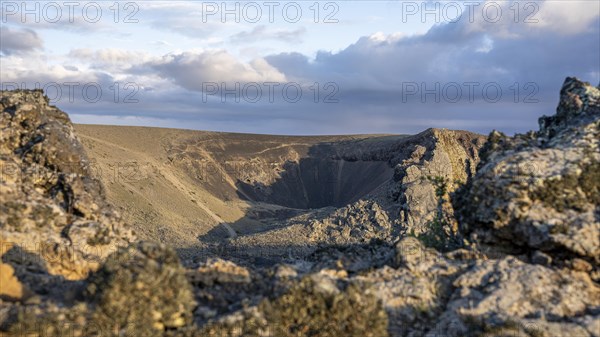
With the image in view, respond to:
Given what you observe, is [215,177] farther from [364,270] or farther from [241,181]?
[364,270]

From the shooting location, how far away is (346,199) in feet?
286

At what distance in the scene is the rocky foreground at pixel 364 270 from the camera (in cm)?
1254

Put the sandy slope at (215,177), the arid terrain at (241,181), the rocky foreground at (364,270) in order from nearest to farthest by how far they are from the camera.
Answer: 1. the rocky foreground at (364,270)
2. the arid terrain at (241,181)
3. the sandy slope at (215,177)

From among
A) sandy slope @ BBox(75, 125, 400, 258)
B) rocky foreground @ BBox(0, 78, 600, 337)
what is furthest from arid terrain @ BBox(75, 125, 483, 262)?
rocky foreground @ BBox(0, 78, 600, 337)

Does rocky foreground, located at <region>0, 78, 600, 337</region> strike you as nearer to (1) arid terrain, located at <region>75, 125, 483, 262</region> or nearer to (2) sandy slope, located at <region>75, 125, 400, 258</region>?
(1) arid terrain, located at <region>75, 125, 483, 262</region>

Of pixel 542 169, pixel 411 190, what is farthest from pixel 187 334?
pixel 411 190

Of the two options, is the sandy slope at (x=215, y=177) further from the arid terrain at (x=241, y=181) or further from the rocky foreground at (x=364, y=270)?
the rocky foreground at (x=364, y=270)

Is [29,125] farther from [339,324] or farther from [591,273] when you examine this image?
[591,273]

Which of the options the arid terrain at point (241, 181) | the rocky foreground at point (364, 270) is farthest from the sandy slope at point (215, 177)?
the rocky foreground at point (364, 270)

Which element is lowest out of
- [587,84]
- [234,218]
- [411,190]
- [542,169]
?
[234,218]

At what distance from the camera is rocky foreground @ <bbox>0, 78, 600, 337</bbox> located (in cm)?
1254

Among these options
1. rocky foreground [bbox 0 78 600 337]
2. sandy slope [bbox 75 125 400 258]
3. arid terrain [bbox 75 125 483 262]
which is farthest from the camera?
sandy slope [bbox 75 125 400 258]

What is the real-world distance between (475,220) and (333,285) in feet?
18.3

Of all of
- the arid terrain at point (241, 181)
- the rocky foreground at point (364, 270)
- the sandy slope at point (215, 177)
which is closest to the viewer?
the rocky foreground at point (364, 270)
